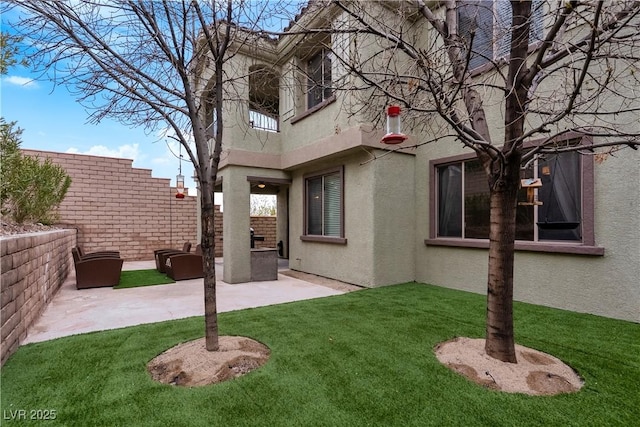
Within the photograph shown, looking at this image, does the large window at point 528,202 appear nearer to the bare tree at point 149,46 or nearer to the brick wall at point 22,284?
the bare tree at point 149,46

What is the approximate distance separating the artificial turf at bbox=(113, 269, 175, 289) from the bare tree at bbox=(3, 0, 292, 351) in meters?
5.09

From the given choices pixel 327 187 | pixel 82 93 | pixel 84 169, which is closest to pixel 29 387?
pixel 82 93

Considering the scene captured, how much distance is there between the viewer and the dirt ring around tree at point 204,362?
299 cm

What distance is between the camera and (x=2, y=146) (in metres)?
4.82

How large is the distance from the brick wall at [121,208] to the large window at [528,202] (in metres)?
10.6

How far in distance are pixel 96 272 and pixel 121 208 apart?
19.7 ft

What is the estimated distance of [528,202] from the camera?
485 centimetres

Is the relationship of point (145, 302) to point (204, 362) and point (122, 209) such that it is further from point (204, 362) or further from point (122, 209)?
point (122, 209)

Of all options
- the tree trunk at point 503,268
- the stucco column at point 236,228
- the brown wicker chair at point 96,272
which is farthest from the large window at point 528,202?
the brown wicker chair at point 96,272

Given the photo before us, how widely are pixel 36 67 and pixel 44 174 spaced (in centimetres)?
380

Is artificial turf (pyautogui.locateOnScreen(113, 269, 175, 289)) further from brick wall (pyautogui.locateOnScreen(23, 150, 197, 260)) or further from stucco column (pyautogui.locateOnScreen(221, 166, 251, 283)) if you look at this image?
brick wall (pyautogui.locateOnScreen(23, 150, 197, 260))

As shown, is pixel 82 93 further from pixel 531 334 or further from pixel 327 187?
pixel 531 334

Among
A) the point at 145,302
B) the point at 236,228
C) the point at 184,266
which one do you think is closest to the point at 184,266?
the point at 184,266

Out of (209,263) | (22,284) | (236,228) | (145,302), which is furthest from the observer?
(236,228)
